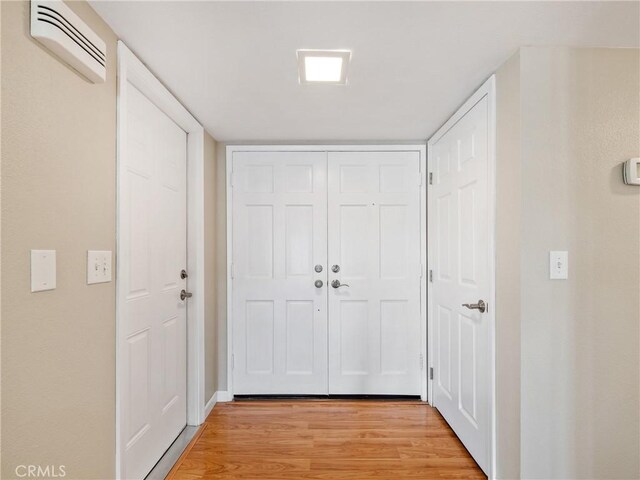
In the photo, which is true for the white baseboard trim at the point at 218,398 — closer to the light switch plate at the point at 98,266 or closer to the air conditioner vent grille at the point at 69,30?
the light switch plate at the point at 98,266

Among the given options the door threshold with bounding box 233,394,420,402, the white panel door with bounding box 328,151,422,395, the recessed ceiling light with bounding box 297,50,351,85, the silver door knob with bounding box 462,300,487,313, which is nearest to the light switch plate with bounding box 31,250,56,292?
the recessed ceiling light with bounding box 297,50,351,85

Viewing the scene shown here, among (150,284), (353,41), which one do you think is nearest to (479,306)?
(353,41)

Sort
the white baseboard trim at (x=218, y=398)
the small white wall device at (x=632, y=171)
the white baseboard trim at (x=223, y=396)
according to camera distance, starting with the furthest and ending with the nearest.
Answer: the white baseboard trim at (x=223, y=396) → the white baseboard trim at (x=218, y=398) → the small white wall device at (x=632, y=171)

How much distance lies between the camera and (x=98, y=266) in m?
1.37

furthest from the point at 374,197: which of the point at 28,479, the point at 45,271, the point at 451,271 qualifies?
the point at 28,479

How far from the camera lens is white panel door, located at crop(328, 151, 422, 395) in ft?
9.74

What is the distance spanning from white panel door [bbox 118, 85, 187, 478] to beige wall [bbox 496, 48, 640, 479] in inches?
70.2

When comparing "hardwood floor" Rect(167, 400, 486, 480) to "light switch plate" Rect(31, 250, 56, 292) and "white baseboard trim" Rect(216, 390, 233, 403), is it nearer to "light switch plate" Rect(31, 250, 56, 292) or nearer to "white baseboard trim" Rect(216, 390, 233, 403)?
"white baseboard trim" Rect(216, 390, 233, 403)

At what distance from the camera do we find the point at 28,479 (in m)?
1.04

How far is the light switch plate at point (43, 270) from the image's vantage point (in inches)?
41.7

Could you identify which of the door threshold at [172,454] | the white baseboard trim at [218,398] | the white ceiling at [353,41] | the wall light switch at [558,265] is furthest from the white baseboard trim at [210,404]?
the wall light switch at [558,265]

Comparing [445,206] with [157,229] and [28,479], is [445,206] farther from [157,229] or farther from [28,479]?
[28,479]

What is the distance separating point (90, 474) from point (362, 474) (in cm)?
134

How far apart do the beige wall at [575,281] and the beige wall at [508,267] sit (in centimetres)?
3
